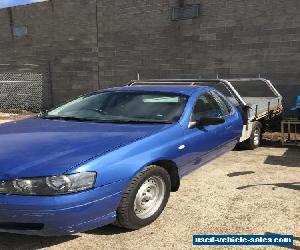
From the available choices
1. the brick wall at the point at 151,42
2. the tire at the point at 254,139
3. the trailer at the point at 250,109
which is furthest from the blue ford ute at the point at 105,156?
the brick wall at the point at 151,42

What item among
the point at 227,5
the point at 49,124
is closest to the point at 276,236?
the point at 49,124

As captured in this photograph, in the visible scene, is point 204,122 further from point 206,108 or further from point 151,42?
point 151,42

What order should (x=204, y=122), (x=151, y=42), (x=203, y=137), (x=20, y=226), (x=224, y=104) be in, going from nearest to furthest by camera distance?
(x=20, y=226) < (x=204, y=122) < (x=203, y=137) < (x=224, y=104) < (x=151, y=42)

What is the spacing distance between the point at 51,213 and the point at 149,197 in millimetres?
1196

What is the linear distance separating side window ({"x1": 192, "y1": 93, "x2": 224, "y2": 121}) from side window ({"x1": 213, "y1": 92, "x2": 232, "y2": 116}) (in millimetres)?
A: 125

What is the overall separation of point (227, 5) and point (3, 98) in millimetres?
11296

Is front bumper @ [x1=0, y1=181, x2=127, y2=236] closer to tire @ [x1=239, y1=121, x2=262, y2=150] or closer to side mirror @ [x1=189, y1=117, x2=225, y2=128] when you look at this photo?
side mirror @ [x1=189, y1=117, x2=225, y2=128]

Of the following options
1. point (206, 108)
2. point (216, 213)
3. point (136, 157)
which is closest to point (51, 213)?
point (136, 157)

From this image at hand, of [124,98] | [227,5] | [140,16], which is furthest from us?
[140,16]

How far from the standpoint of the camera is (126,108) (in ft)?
17.2

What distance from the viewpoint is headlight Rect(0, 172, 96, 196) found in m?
3.41

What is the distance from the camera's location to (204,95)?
5.80m

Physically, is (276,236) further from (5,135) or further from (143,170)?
(5,135)

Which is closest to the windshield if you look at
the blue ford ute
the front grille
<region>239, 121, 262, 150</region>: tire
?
the blue ford ute
